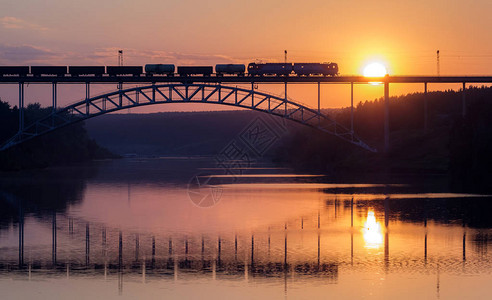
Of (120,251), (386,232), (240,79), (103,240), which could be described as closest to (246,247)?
(120,251)

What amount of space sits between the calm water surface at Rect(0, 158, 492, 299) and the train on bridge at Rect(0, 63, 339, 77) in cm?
Result: 4259

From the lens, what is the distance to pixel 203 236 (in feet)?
117

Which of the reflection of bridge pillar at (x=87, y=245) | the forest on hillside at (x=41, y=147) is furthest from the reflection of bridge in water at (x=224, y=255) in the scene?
the forest on hillside at (x=41, y=147)

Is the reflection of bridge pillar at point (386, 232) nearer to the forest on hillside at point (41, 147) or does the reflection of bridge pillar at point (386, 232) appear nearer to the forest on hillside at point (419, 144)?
the forest on hillside at point (419, 144)

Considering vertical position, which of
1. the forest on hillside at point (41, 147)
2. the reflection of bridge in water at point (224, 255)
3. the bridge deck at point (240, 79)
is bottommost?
the reflection of bridge in water at point (224, 255)

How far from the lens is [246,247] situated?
32500 mm

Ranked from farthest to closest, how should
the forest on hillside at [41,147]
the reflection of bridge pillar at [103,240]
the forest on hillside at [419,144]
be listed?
the forest on hillside at [41,147] < the forest on hillside at [419,144] < the reflection of bridge pillar at [103,240]

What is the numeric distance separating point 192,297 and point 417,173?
75758 millimetres

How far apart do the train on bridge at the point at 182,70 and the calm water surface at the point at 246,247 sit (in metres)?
42.6

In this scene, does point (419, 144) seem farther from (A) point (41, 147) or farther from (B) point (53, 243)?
(B) point (53, 243)

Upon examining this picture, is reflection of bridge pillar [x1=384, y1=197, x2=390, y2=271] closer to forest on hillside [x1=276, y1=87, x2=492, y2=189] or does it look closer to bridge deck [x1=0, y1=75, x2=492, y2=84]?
forest on hillside [x1=276, y1=87, x2=492, y2=189]

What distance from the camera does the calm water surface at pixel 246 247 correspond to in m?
24.1

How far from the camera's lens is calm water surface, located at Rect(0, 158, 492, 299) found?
24.1 metres

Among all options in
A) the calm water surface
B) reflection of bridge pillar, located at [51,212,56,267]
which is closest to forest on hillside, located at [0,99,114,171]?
the calm water surface
